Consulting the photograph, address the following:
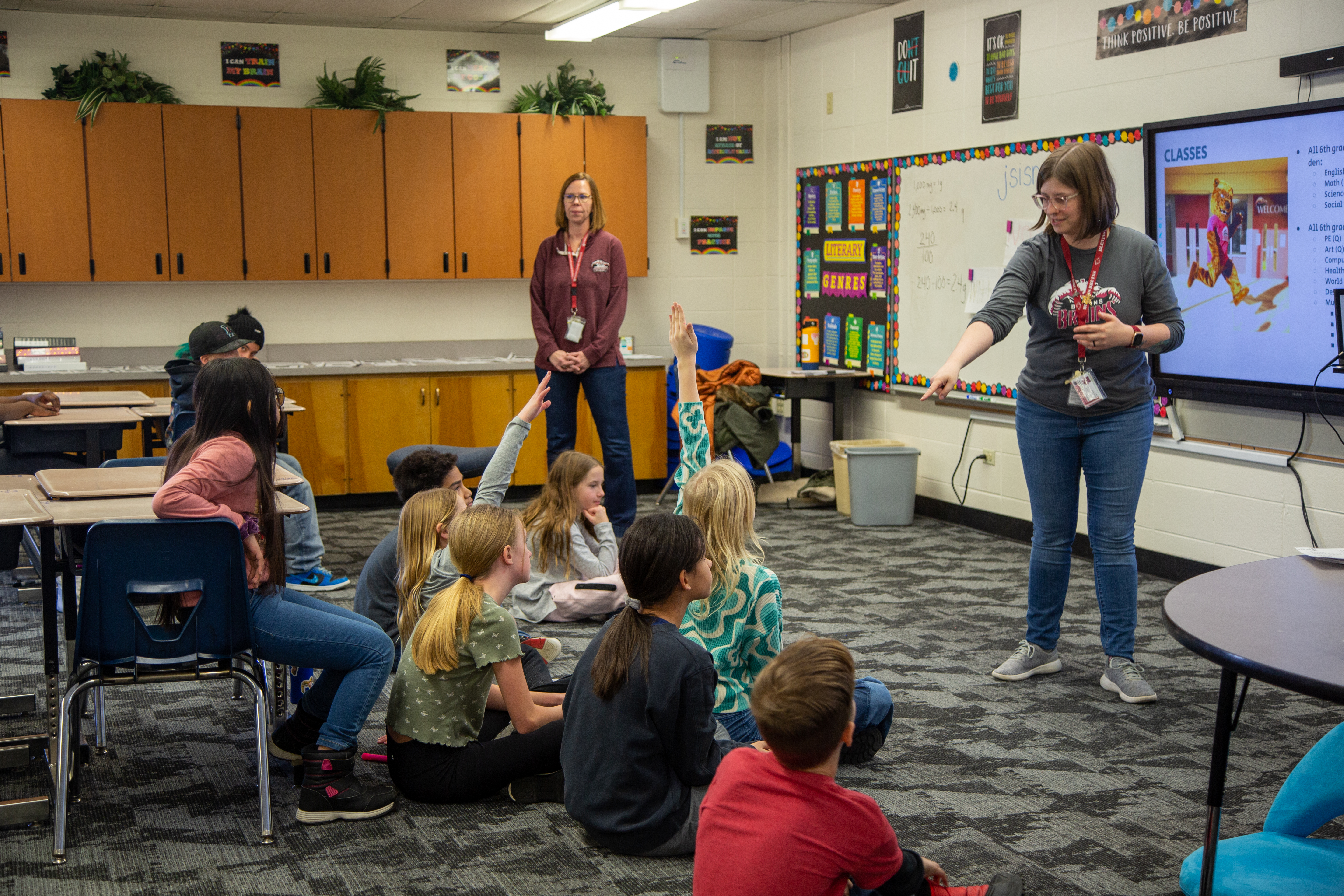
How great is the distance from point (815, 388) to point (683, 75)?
2.34 meters

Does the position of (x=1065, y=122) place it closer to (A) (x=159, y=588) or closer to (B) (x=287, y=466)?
(B) (x=287, y=466)

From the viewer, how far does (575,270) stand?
20.4 ft

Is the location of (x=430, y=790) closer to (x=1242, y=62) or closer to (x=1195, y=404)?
(x=1195, y=404)

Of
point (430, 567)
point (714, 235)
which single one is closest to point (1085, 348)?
point (430, 567)

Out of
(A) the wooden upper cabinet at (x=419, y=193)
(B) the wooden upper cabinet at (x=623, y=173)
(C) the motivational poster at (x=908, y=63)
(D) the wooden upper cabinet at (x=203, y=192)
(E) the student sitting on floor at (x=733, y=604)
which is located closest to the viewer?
(E) the student sitting on floor at (x=733, y=604)

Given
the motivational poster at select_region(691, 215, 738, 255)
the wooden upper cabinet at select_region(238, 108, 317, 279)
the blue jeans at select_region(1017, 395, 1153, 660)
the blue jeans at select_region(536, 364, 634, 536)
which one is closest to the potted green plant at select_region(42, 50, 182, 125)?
the wooden upper cabinet at select_region(238, 108, 317, 279)

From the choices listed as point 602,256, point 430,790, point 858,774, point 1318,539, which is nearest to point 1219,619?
point 858,774

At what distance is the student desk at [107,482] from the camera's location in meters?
3.14

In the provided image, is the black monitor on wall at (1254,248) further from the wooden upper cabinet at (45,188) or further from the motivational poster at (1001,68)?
the wooden upper cabinet at (45,188)

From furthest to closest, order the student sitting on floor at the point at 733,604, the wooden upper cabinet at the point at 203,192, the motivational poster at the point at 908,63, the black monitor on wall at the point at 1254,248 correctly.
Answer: the wooden upper cabinet at the point at 203,192 → the motivational poster at the point at 908,63 → the black monitor on wall at the point at 1254,248 → the student sitting on floor at the point at 733,604

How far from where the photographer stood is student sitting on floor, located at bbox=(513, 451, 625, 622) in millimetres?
4426

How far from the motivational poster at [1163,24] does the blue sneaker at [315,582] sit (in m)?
4.10

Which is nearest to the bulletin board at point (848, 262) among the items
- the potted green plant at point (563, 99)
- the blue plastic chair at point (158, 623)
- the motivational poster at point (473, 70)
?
the potted green plant at point (563, 99)

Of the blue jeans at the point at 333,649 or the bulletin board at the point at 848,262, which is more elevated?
the bulletin board at the point at 848,262
